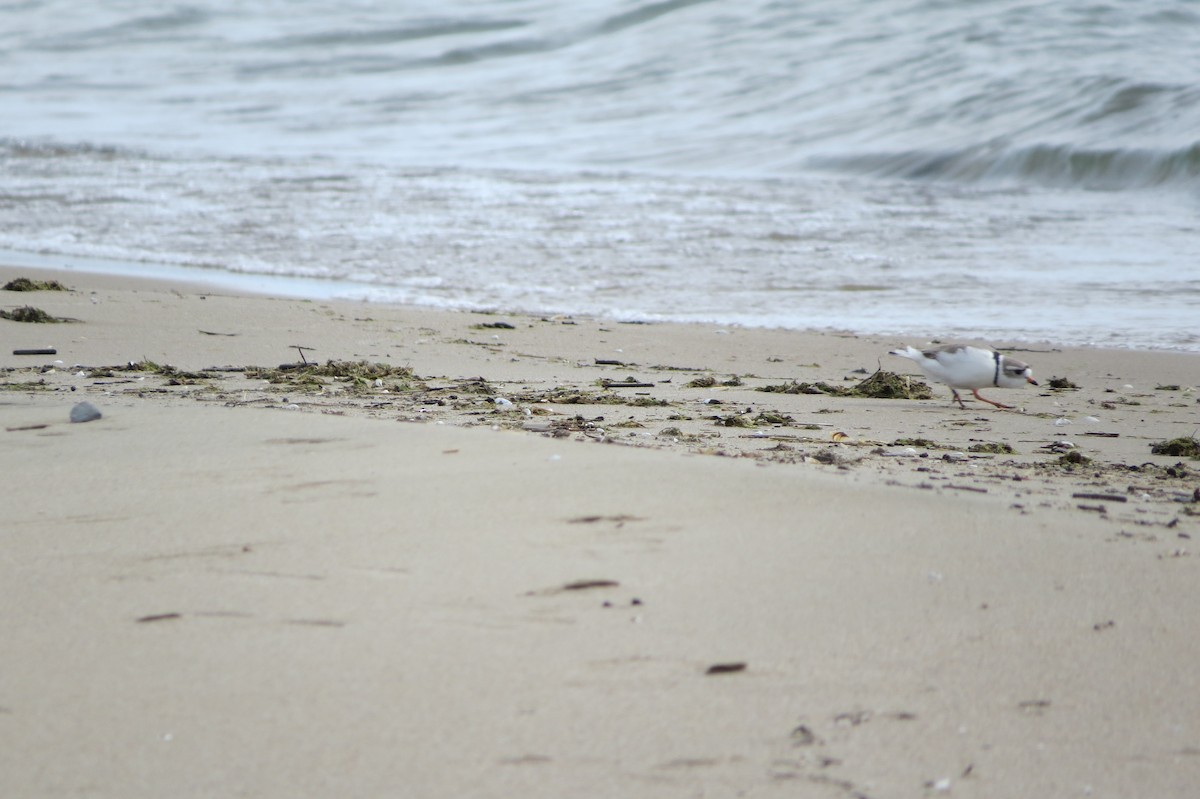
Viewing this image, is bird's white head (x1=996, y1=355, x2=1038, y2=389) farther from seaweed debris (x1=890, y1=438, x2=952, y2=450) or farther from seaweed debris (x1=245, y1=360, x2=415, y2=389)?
seaweed debris (x1=245, y1=360, x2=415, y2=389)

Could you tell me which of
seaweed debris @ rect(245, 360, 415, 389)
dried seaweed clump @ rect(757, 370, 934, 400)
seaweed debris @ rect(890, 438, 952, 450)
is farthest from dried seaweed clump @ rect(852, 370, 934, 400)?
seaweed debris @ rect(245, 360, 415, 389)

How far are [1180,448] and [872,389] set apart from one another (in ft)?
4.35

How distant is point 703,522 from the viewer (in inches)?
94.6

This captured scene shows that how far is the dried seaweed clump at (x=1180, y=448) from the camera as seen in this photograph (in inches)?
142

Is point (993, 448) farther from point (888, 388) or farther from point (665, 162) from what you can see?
point (665, 162)

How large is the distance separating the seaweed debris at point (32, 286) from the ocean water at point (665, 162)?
1635 millimetres

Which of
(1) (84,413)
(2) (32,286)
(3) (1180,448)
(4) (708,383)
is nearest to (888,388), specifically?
(4) (708,383)

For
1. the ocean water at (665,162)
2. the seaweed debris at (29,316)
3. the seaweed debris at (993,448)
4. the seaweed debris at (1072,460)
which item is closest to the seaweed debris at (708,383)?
→ the seaweed debris at (993,448)

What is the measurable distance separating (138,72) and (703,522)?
76.3 feet

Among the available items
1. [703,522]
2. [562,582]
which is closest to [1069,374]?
[703,522]

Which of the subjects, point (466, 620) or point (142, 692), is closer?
point (142, 692)

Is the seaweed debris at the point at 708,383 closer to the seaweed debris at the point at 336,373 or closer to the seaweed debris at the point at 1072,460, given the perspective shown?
the seaweed debris at the point at 336,373

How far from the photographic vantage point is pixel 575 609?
2025 millimetres

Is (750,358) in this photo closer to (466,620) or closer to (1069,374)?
(1069,374)
